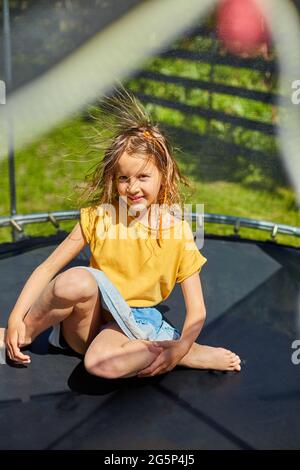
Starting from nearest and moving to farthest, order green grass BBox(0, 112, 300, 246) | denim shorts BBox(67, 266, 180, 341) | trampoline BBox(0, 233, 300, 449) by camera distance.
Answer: trampoline BBox(0, 233, 300, 449), denim shorts BBox(67, 266, 180, 341), green grass BBox(0, 112, 300, 246)

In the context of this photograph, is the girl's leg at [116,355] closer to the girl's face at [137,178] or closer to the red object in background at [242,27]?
the girl's face at [137,178]

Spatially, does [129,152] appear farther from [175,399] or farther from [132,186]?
[175,399]

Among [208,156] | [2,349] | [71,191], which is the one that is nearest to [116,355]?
[2,349]

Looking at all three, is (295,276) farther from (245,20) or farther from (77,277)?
(245,20)

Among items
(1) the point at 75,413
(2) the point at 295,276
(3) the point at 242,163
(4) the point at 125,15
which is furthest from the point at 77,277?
(4) the point at 125,15

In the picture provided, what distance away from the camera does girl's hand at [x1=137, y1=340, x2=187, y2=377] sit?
47.1 inches

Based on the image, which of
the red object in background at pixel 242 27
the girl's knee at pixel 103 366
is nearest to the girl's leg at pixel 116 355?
the girl's knee at pixel 103 366

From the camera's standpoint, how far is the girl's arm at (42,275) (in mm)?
1218

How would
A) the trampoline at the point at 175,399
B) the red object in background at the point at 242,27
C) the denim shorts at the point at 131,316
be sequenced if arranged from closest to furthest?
the trampoline at the point at 175,399 < the denim shorts at the point at 131,316 < the red object in background at the point at 242,27

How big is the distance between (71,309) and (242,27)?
223 cm

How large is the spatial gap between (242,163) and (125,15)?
3.19 feet

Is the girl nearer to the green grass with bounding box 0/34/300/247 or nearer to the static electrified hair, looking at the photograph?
the static electrified hair

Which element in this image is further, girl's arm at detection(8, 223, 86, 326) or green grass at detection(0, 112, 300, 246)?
green grass at detection(0, 112, 300, 246)

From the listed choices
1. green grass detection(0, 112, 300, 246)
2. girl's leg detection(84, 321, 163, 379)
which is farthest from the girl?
green grass detection(0, 112, 300, 246)
